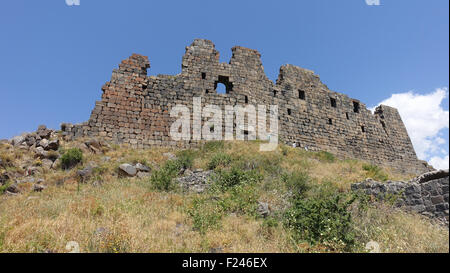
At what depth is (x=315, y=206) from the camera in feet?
18.3

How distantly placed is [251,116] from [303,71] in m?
6.36

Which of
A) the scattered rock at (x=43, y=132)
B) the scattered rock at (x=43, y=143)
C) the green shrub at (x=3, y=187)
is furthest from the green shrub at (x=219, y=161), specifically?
the scattered rock at (x=43, y=132)

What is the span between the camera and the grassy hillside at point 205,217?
4426 mm

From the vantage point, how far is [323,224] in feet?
16.7

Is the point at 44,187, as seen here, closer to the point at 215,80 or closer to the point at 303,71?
the point at 215,80

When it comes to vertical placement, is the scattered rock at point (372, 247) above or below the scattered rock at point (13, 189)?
below

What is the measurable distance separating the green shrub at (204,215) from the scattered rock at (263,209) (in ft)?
3.32

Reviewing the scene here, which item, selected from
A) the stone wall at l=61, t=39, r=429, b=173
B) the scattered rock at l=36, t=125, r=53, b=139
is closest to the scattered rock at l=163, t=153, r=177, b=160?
the stone wall at l=61, t=39, r=429, b=173

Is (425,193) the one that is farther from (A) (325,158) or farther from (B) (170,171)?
Result: (A) (325,158)

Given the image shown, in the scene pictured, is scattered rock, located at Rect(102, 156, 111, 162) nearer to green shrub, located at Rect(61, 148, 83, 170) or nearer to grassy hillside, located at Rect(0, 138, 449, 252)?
green shrub, located at Rect(61, 148, 83, 170)

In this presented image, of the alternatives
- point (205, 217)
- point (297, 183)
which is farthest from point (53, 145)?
point (297, 183)

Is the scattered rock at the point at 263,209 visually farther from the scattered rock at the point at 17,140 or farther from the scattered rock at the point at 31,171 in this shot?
the scattered rock at the point at 17,140

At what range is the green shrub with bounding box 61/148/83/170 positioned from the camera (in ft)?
33.1

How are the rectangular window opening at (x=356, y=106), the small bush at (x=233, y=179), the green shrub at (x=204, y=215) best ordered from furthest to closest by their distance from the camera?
the rectangular window opening at (x=356, y=106) → the small bush at (x=233, y=179) → the green shrub at (x=204, y=215)
